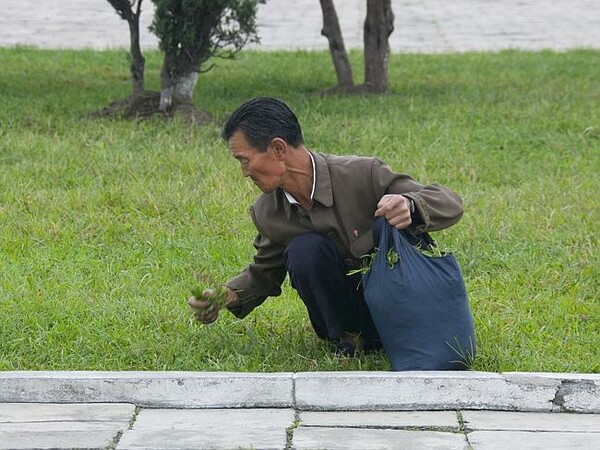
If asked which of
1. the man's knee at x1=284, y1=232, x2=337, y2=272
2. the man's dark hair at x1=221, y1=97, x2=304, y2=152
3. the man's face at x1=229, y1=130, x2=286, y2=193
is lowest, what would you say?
the man's knee at x1=284, y1=232, x2=337, y2=272

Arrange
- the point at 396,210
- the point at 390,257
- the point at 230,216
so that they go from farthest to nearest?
the point at 230,216
the point at 390,257
the point at 396,210

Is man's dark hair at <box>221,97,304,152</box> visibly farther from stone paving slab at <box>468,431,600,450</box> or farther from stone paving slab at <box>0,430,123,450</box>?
stone paving slab at <box>468,431,600,450</box>

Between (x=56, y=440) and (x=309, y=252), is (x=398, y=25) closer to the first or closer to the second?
(x=309, y=252)

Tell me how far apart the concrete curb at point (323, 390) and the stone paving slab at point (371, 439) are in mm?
235

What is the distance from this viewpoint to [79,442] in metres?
4.11

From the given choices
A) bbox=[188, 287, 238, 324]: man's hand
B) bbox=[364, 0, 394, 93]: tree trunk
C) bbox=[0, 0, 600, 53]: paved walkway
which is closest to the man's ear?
bbox=[188, 287, 238, 324]: man's hand

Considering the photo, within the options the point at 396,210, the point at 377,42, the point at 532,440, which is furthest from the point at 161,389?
the point at 377,42

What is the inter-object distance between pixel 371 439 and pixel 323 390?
39cm

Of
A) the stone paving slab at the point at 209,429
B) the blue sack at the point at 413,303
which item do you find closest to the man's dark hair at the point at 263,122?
the blue sack at the point at 413,303

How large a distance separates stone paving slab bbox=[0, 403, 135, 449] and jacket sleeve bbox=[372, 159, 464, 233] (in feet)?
4.16

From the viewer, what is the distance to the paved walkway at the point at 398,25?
58.3 ft

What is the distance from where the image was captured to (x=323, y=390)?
4496 millimetres

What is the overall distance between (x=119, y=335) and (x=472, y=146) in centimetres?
455

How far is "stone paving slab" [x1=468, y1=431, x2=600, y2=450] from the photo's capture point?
13.4 ft
